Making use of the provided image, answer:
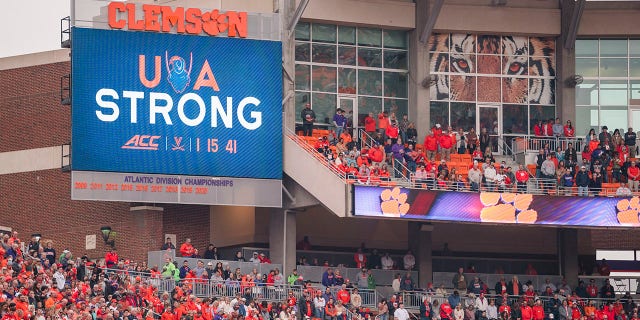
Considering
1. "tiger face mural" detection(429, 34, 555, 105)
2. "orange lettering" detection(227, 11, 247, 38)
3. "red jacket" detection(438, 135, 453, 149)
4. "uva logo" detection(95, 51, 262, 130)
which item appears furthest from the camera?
"tiger face mural" detection(429, 34, 555, 105)

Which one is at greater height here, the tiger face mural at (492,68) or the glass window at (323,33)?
the glass window at (323,33)

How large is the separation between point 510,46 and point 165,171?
12.5 meters

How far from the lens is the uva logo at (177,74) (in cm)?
5178

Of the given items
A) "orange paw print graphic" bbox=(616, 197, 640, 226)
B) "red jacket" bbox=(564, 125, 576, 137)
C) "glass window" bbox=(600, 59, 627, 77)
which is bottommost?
"orange paw print graphic" bbox=(616, 197, 640, 226)

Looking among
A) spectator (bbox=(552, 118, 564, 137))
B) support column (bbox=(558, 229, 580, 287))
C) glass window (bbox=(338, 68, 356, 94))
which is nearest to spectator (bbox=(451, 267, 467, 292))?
support column (bbox=(558, 229, 580, 287))

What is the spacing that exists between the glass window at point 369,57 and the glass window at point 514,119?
4.42 meters

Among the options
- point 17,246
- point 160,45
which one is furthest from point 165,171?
point 17,246

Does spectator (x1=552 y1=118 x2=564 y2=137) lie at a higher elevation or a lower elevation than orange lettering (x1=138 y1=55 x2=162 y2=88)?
lower

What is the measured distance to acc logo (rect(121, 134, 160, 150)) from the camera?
51.4 meters

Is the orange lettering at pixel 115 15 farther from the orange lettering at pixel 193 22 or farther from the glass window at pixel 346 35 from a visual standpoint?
the glass window at pixel 346 35

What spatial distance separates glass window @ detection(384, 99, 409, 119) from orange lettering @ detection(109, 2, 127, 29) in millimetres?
8957

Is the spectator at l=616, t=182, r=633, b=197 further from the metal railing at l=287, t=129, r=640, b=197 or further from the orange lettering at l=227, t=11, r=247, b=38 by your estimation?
the orange lettering at l=227, t=11, r=247, b=38

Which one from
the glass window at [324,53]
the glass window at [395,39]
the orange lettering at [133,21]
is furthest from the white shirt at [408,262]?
the orange lettering at [133,21]

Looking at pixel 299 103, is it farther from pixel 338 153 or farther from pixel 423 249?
pixel 423 249
